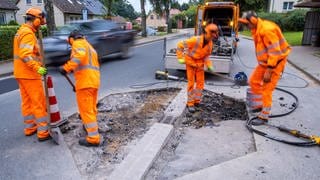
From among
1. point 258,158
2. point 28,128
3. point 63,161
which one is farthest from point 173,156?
point 28,128

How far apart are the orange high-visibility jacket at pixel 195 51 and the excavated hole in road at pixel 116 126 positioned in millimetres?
1142

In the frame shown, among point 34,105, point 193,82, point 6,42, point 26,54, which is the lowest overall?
point 34,105

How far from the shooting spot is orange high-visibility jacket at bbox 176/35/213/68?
564 centimetres

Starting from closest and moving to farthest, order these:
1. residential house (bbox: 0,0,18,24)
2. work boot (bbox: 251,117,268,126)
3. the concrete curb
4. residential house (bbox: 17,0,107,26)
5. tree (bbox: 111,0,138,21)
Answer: the concrete curb
work boot (bbox: 251,117,268,126)
residential house (bbox: 0,0,18,24)
residential house (bbox: 17,0,107,26)
tree (bbox: 111,0,138,21)

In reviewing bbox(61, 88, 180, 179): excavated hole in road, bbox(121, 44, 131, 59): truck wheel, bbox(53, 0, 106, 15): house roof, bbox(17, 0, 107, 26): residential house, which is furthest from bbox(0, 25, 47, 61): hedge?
bbox(53, 0, 106, 15): house roof

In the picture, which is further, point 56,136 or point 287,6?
point 287,6

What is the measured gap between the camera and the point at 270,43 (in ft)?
15.8

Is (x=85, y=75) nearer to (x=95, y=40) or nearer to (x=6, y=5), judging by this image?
(x=95, y=40)

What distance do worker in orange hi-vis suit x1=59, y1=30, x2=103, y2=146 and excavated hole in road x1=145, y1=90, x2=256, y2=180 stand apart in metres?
1.08

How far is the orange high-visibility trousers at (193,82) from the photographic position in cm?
586

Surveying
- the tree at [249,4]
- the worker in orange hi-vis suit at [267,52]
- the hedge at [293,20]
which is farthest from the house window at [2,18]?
the worker in orange hi-vis suit at [267,52]

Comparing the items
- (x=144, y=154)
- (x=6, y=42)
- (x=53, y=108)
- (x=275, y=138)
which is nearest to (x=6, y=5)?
(x=6, y=42)

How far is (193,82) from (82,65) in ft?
8.20

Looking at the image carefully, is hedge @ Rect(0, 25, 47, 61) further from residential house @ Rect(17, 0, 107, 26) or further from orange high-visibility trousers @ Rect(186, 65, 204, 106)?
residential house @ Rect(17, 0, 107, 26)
